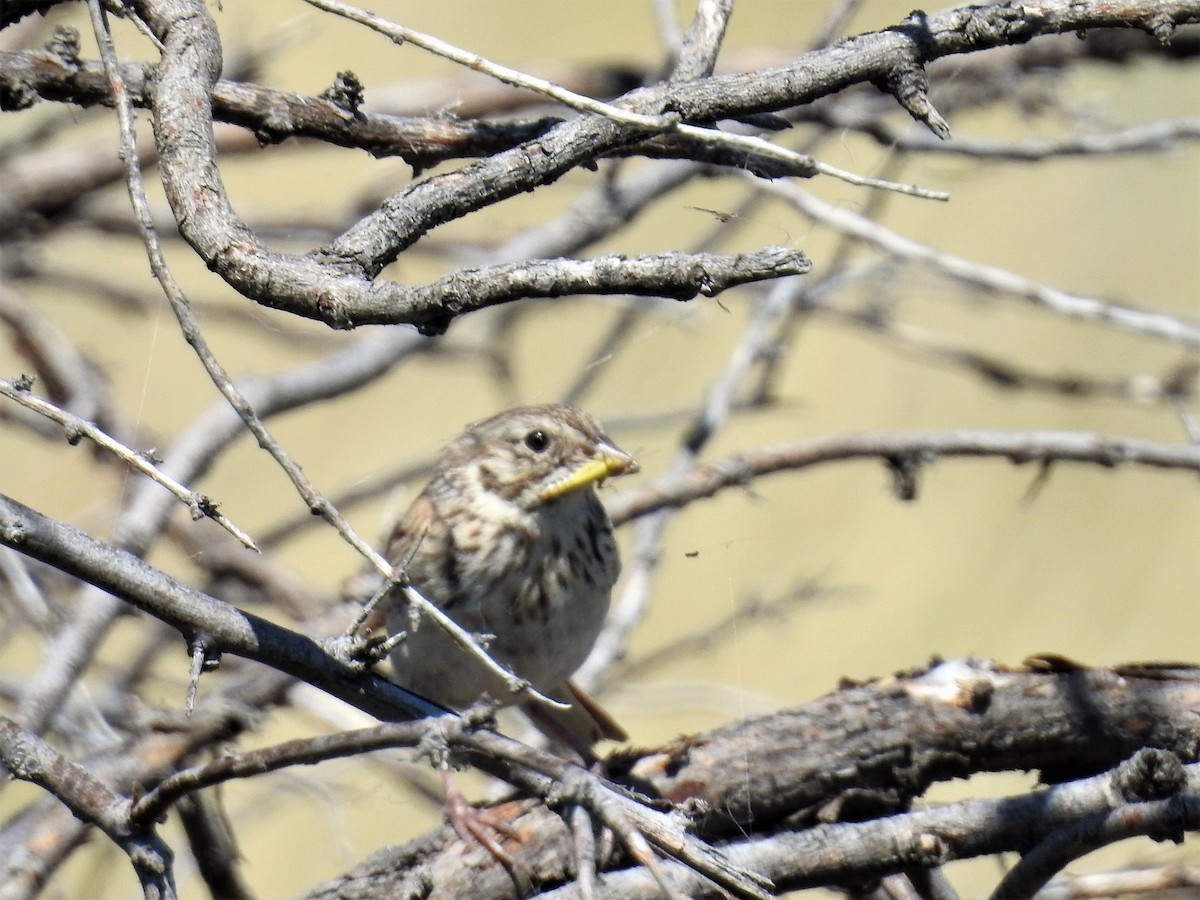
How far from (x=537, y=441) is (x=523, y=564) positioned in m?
0.34

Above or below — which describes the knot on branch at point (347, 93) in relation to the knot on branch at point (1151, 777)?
above

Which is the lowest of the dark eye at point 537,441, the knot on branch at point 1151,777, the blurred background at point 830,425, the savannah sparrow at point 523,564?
the knot on branch at point 1151,777

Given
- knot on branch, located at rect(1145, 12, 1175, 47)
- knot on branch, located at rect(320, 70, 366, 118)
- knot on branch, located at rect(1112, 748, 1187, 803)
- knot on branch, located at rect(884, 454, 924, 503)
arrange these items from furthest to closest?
knot on branch, located at rect(884, 454, 924, 503) → knot on branch, located at rect(320, 70, 366, 118) → knot on branch, located at rect(1112, 748, 1187, 803) → knot on branch, located at rect(1145, 12, 1175, 47)

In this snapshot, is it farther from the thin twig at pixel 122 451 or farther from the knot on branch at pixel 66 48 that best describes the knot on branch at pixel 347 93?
the thin twig at pixel 122 451

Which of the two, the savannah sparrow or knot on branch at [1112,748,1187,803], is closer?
knot on branch at [1112,748,1187,803]

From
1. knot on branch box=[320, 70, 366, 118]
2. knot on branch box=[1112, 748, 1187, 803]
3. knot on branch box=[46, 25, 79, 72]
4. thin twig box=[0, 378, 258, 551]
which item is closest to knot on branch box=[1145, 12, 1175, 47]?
knot on branch box=[1112, 748, 1187, 803]

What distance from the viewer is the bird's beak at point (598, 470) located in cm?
356

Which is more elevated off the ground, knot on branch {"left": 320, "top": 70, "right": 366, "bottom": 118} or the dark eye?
the dark eye

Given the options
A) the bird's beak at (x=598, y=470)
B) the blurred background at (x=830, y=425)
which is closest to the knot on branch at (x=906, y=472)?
the bird's beak at (x=598, y=470)

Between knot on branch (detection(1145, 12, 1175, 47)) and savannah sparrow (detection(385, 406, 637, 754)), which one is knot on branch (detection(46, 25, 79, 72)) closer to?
savannah sparrow (detection(385, 406, 637, 754))

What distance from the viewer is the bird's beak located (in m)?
3.56

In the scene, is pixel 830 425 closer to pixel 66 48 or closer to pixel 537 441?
pixel 537 441

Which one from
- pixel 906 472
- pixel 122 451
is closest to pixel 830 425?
pixel 906 472

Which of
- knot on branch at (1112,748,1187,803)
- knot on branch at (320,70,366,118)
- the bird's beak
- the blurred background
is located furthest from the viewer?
the blurred background
